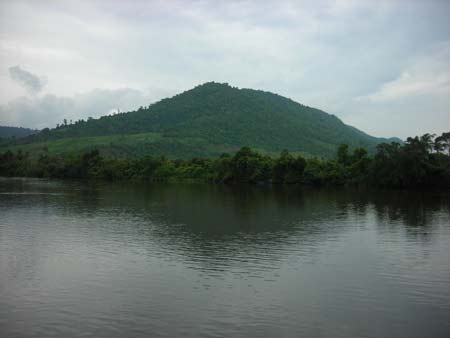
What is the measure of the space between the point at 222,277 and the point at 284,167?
87.0 metres

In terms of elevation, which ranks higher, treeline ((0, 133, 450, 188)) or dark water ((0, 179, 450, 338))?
treeline ((0, 133, 450, 188))

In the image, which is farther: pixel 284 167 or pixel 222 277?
pixel 284 167

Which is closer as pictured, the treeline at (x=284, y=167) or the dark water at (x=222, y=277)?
the dark water at (x=222, y=277)

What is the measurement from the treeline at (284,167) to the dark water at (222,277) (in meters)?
44.2

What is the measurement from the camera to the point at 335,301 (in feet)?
61.4

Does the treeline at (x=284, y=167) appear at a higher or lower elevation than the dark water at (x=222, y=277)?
higher

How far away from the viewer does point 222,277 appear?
2189 centimetres

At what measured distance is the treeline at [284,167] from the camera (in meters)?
82.9

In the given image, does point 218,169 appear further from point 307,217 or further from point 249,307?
point 249,307

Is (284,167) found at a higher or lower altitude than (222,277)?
higher

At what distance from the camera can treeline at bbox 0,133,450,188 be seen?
272 feet

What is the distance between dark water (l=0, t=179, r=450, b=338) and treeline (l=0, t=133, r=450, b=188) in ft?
145

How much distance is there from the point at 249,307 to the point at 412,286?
329 inches

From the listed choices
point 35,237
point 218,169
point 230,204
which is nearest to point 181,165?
point 218,169
